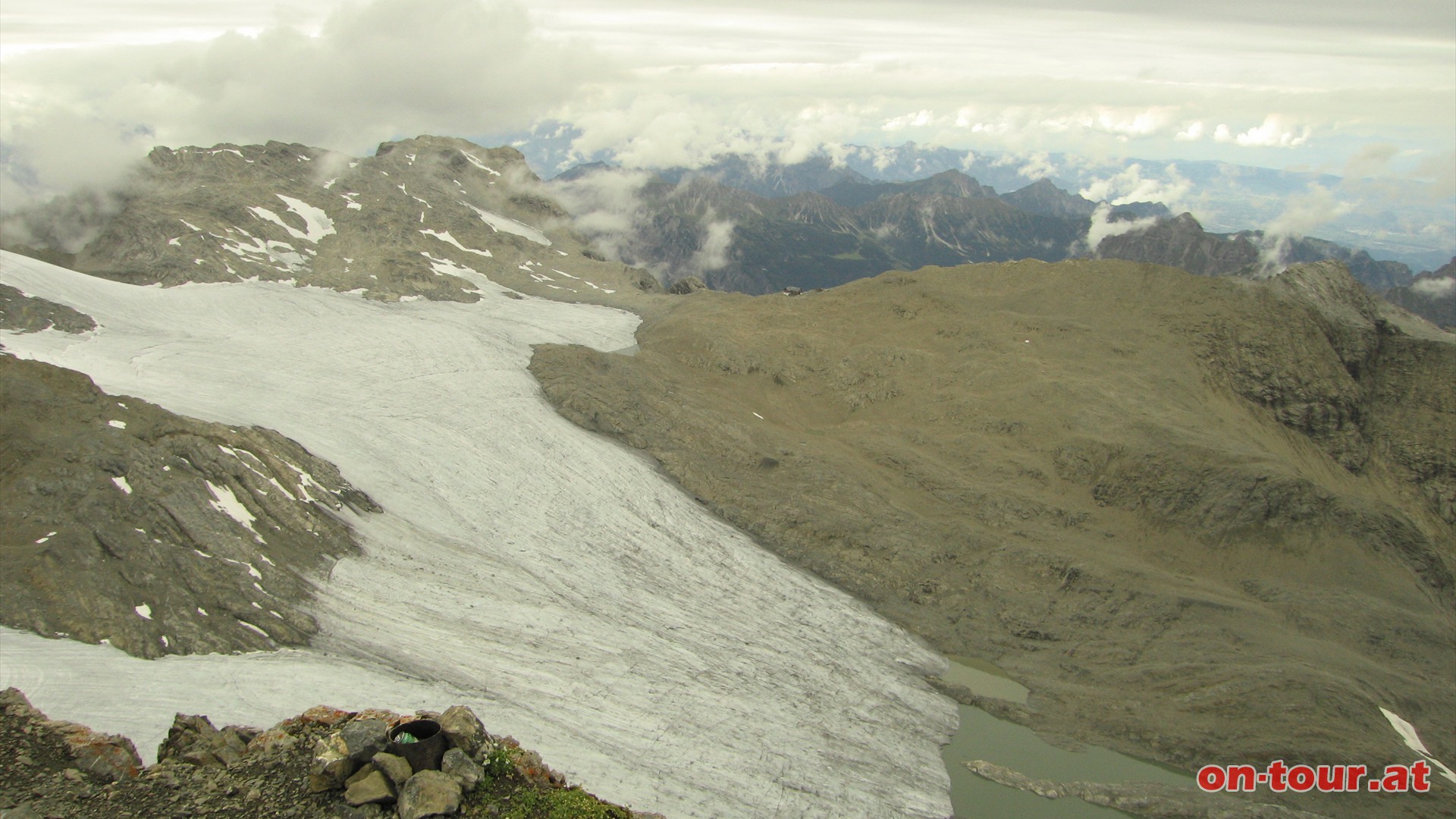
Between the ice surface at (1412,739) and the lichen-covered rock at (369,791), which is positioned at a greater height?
the lichen-covered rock at (369,791)

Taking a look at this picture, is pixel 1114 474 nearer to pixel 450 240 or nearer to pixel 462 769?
pixel 462 769

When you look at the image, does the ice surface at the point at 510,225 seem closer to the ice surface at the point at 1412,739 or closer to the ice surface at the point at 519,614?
the ice surface at the point at 519,614

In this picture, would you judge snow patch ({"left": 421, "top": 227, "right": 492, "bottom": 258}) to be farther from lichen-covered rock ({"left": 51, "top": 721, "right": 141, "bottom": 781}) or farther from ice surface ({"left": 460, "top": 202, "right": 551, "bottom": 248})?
lichen-covered rock ({"left": 51, "top": 721, "right": 141, "bottom": 781})

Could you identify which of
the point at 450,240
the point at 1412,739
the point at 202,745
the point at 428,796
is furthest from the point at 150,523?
the point at 450,240

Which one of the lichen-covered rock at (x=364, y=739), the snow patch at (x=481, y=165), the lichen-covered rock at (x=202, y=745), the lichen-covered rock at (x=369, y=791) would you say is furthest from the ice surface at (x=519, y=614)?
the snow patch at (x=481, y=165)

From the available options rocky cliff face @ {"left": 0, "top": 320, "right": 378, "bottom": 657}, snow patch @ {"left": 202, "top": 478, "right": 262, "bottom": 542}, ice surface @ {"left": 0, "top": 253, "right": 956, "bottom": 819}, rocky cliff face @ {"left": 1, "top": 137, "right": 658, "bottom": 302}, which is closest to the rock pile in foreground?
ice surface @ {"left": 0, "top": 253, "right": 956, "bottom": 819}

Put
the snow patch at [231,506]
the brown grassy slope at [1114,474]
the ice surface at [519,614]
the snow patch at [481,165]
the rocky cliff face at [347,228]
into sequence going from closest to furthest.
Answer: the ice surface at [519,614] < the snow patch at [231,506] < the brown grassy slope at [1114,474] < the rocky cliff face at [347,228] < the snow patch at [481,165]
